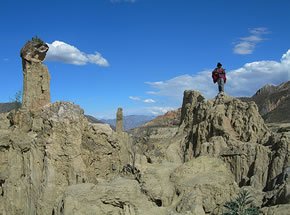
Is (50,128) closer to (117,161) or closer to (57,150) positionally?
(57,150)

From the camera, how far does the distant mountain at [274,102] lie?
7659cm

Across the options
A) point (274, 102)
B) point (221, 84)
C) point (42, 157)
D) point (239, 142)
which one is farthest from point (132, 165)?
point (274, 102)

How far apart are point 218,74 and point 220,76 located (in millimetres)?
141

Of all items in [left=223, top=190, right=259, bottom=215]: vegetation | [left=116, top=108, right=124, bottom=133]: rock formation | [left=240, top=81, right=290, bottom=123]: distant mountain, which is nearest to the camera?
[left=223, top=190, right=259, bottom=215]: vegetation

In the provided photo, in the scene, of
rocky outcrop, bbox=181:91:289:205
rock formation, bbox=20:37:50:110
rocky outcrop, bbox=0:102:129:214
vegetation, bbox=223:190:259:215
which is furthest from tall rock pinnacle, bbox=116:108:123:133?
vegetation, bbox=223:190:259:215

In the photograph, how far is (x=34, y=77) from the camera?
59.6 feet

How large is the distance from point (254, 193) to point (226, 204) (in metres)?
1.06

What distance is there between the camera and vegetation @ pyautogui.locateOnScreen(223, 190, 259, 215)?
12766mm

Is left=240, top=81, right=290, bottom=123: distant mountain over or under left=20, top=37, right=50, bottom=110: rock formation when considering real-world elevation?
over

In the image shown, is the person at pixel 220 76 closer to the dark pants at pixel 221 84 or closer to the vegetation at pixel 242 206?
the dark pants at pixel 221 84

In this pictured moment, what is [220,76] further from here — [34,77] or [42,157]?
[42,157]

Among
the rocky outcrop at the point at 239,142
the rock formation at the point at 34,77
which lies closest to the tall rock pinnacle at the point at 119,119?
the rocky outcrop at the point at 239,142

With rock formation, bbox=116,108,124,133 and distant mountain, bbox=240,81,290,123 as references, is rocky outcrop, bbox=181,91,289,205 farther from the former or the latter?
distant mountain, bbox=240,81,290,123

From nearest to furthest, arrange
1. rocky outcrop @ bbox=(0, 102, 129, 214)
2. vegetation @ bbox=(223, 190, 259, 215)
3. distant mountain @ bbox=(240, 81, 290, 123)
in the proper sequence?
1. vegetation @ bbox=(223, 190, 259, 215)
2. rocky outcrop @ bbox=(0, 102, 129, 214)
3. distant mountain @ bbox=(240, 81, 290, 123)
